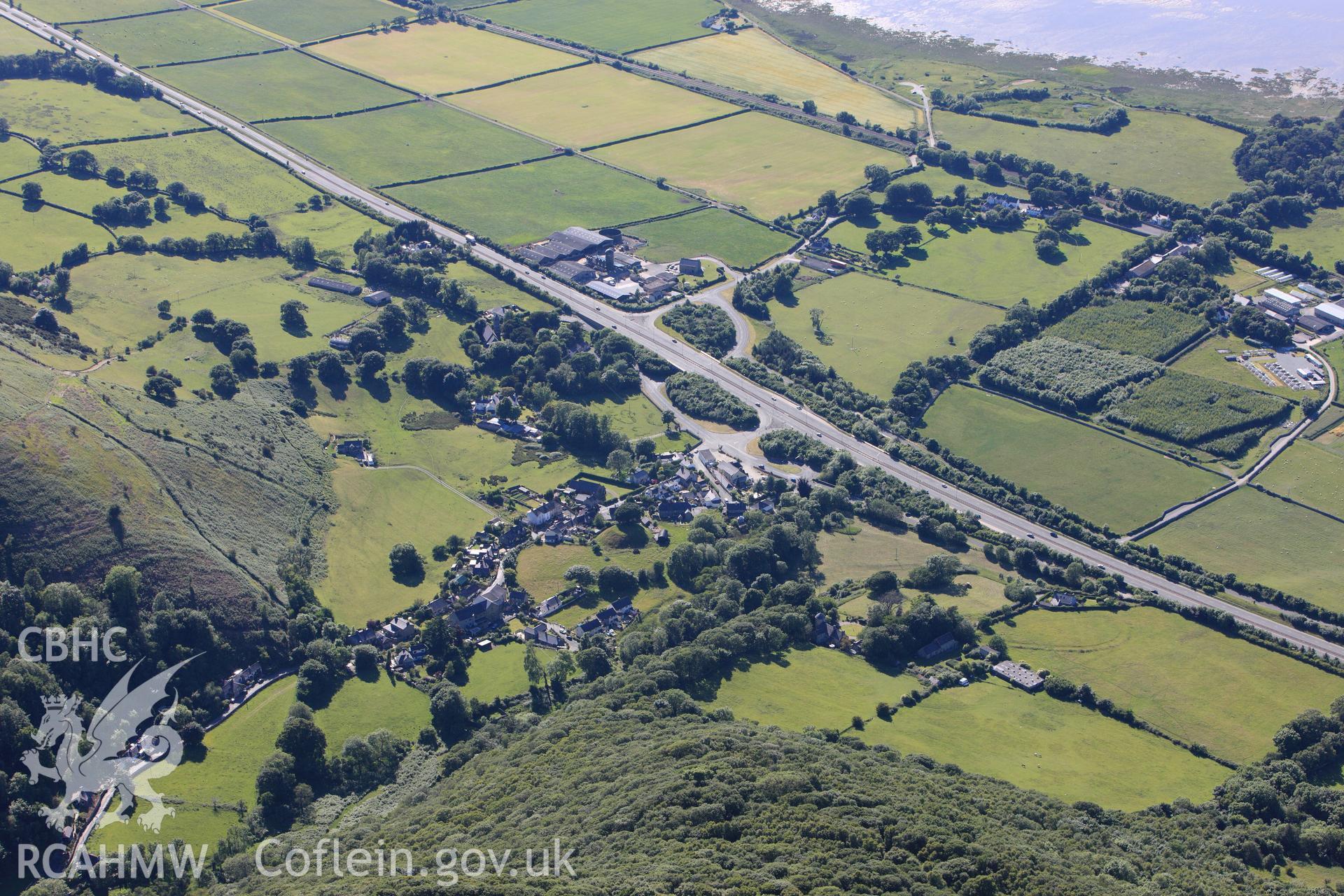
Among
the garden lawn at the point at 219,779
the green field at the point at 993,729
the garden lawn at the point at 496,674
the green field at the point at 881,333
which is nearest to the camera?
the garden lawn at the point at 219,779

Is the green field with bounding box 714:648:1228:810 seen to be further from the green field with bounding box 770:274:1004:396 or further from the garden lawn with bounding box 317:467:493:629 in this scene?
the green field with bounding box 770:274:1004:396

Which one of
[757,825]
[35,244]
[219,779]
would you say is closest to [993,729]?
[757,825]

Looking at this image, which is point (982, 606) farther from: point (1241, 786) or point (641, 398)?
point (641, 398)

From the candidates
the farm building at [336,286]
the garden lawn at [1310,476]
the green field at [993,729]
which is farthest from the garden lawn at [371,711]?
the garden lawn at [1310,476]

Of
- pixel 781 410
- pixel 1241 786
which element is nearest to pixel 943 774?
pixel 1241 786

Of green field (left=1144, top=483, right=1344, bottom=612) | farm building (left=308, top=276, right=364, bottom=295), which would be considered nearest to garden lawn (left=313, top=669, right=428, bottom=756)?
farm building (left=308, top=276, right=364, bottom=295)

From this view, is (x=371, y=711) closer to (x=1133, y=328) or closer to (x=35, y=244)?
(x=35, y=244)

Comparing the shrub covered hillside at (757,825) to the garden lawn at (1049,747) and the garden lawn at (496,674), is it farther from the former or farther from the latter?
the garden lawn at (496,674)
